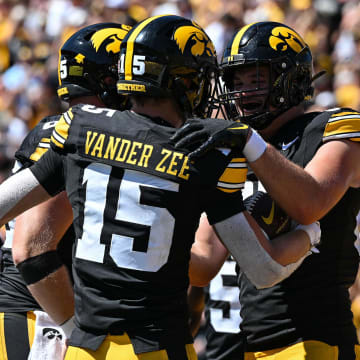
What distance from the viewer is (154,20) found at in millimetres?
2959

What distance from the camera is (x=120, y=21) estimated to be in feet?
30.7

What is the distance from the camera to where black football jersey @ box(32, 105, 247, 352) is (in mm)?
2656

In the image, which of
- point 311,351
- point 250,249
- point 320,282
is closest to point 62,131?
point 250,249

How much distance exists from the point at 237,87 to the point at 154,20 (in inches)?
30.3

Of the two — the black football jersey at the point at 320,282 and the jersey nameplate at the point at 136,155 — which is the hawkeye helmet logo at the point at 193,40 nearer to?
the jersey nameplate at the point at 136,155

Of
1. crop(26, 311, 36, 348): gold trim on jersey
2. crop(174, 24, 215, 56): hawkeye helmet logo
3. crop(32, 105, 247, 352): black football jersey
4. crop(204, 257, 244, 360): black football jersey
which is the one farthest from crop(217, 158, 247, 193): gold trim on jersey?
crop(204, 257, 244, 360): black football jersey

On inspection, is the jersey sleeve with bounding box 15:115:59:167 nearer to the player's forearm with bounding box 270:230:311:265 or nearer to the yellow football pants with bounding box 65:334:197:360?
the yellow football pants with bounding box 65:334:197:360

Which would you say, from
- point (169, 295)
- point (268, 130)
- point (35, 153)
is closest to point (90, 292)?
point (169, 295)

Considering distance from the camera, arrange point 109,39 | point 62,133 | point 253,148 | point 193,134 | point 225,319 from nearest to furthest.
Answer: point 193,134 < point 253,148 < point 62,133 < point 109,39 < point 225,319

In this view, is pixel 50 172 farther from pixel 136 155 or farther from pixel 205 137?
pixel 205 137

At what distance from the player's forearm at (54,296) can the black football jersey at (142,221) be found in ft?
2.01

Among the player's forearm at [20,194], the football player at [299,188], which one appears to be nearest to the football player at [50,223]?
the player's forearm at [20,194]

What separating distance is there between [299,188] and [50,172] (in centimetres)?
94

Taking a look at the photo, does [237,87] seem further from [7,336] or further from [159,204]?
[7,336]
